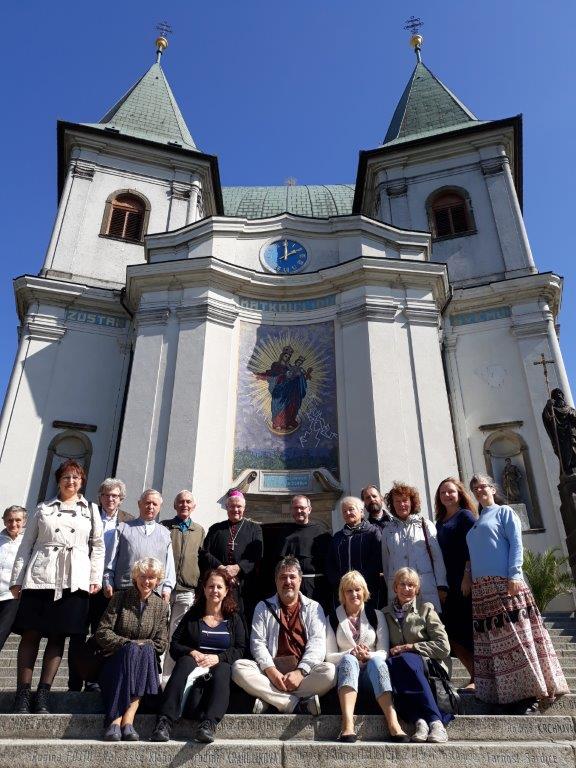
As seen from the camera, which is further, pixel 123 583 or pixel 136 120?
pixel 136 120

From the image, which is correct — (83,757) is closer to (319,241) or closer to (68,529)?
(68,529)

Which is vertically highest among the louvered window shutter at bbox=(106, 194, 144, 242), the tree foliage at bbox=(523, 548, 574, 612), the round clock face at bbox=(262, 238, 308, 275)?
the louvered window shutter at bbox=(106, 194, 144, 242)

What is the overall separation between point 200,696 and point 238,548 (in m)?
1.69

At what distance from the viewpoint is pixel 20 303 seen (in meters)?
15.5

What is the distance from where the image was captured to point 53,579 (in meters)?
4.49

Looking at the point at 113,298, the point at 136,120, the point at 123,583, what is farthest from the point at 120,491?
the point at 136,120

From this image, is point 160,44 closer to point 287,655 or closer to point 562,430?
point 562,430

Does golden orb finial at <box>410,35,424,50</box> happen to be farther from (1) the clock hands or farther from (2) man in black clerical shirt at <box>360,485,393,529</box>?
(2) man in black clerical shirt at <box>360,485,393,529</box>

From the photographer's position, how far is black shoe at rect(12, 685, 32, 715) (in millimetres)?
4078

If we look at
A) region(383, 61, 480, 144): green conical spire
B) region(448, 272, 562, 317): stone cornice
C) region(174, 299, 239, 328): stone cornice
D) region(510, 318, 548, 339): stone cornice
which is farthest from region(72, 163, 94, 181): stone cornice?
region(510, 318, 548, 339): stone cornice

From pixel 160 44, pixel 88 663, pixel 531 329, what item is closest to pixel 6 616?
pixel 88 663

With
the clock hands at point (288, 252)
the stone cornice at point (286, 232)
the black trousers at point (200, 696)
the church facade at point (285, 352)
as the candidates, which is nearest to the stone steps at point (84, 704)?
the black trousers at point (200, 696)

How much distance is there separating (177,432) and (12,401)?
4180 millimetres

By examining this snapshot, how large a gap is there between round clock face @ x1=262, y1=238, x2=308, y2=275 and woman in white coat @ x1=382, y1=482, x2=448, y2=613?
35.0 feet
